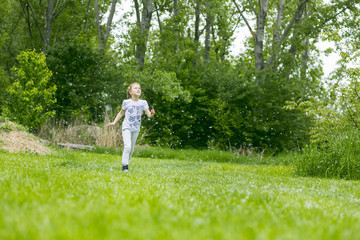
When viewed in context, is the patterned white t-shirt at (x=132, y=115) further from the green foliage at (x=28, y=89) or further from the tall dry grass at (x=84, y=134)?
the tall dry grass at (x=84, y=134)

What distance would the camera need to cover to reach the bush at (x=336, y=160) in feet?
36.7

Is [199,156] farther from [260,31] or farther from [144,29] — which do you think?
[260,31]

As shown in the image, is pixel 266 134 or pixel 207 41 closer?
pixel 266 134

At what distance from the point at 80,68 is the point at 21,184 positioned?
19579mm

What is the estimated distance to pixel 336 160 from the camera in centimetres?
1148

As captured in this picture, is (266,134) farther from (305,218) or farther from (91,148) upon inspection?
(305,218)

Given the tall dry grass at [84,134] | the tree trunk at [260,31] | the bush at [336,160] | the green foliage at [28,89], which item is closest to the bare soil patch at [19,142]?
the green foliage at [28,89]

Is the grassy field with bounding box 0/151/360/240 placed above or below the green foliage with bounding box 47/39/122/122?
below

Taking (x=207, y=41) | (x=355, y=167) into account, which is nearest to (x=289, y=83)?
(x=207, y=41)

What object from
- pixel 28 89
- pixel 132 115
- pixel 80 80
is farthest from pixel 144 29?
pixel 132 115

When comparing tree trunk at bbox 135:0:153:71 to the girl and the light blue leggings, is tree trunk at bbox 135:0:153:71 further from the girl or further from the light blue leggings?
the light blue leggings

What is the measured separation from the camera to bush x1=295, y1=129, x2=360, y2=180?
1119cm

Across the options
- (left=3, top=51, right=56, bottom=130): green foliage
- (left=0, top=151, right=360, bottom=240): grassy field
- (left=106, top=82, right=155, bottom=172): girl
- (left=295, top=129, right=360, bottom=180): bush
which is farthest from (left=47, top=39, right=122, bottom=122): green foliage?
(left=0, top=151, right=360, bottom=240): grassy field

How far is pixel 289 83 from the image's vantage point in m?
23.5
